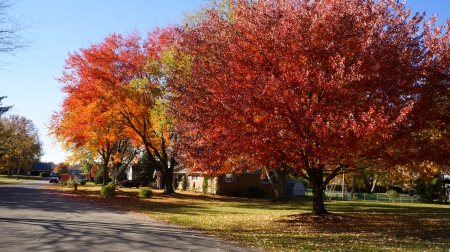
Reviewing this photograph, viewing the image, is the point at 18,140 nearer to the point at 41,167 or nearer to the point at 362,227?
the point at 41,167

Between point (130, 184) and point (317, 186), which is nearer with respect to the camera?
point (317, 186)

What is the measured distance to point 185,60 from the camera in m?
25.9

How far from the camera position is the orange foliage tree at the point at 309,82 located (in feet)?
45.1

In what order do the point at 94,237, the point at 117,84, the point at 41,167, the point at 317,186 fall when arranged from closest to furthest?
the point at 94,237 → the point at 317,186 → the point at 117,84 → the point at 41,167

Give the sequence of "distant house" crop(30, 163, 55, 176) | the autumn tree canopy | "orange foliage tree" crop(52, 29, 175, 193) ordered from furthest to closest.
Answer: "distant house" crop(30, 163, 55, 176) → the autumn tree canopy → "orange foliage tree" crop(52, 29, 175, 193)

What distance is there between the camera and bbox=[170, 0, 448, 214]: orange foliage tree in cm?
1375

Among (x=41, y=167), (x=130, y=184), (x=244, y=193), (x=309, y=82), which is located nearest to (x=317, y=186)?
(x=309, y=82)

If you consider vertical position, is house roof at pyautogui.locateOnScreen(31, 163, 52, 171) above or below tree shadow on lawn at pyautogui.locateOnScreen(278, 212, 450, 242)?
above

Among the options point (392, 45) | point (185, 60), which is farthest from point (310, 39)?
point (185, 60)

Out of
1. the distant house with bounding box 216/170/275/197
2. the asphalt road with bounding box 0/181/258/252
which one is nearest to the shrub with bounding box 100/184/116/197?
the distant house with bounding box 216/170/275/197

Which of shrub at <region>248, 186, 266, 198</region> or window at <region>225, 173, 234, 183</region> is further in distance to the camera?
window at <region>225, 173, 234, 183</region>

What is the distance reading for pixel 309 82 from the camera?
1389cm

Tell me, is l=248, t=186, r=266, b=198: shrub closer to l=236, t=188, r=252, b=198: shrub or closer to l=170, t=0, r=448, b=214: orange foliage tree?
l=236, t=188, r=252, b=198: shrub

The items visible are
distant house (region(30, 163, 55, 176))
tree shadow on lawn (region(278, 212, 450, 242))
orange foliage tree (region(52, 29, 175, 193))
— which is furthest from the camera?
distant house (region(30, 163, 55, 176))
